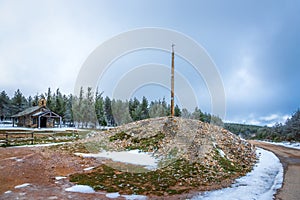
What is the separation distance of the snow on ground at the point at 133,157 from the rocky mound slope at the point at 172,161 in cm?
40

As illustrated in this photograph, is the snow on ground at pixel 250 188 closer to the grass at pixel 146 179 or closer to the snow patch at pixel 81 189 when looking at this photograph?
the snow patch at pixel 81 189

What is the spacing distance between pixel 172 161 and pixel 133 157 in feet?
7.31

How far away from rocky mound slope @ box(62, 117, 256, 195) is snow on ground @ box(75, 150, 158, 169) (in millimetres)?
402

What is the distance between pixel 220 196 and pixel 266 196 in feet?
4.31

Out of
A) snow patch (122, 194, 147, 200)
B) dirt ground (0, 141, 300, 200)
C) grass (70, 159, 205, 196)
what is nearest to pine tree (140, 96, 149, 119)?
dirt ground (0, 141, 300, 200)

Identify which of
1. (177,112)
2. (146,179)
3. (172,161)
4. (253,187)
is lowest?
(253,187)

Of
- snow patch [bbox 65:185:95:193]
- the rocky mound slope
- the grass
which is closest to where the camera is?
snow patch [bbox 65:185:95:193]

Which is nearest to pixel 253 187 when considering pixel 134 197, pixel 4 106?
pixel 134 197

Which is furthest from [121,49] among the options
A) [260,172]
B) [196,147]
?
[260,172]

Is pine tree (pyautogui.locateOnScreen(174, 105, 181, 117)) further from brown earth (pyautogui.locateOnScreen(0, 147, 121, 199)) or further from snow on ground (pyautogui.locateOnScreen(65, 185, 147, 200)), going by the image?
snow on ground (pyautogui.locateOnScreen(65, 185, 147, 200))

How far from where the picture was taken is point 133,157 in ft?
35.5

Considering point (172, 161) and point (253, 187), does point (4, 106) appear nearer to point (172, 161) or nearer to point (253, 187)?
point (172, 161)

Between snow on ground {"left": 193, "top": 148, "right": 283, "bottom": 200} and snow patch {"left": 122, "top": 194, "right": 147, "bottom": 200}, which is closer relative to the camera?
snow patch {"left": 122, "top": 194, "right": 147, "bottom": 200}

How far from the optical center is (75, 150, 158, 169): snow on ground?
9627 millimetres
